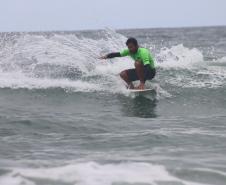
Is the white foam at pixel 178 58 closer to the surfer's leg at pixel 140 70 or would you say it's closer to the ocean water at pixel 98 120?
the ocean water at pixel 98 120

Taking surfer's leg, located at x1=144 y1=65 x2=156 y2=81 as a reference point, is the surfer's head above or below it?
above

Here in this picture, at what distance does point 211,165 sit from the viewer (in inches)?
258

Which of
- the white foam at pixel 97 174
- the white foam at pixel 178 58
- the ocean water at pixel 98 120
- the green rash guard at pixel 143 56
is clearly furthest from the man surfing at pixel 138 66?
the white foam at pixel 97 174

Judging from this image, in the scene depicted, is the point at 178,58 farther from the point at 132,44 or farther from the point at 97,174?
the point at 97,174

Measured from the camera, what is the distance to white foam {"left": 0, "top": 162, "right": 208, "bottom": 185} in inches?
235

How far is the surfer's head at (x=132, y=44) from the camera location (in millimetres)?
12541

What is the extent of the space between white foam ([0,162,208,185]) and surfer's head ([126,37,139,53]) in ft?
21.1

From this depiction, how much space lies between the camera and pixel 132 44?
12586mm

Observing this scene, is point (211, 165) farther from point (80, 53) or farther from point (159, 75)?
point (80, 53)

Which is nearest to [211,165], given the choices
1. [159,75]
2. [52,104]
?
[52,104]

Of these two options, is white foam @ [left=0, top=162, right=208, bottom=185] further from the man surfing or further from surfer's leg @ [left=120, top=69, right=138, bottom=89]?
surfer's leg @ [left=120, top=69, right=138, bottom=89]

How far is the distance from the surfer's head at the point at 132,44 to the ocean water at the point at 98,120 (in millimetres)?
1028

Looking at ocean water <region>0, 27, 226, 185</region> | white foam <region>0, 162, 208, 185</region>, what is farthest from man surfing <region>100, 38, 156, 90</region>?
white foam <region>0, 162, 208, 185</region>

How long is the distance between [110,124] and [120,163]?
277 centimetres
